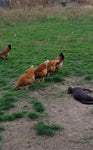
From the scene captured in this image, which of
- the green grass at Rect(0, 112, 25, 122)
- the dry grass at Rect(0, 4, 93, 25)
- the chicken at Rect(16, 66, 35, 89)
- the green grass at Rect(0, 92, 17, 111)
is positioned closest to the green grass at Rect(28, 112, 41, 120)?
the green grass at Rect(0, 112, 25, 122)

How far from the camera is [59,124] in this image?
4887 millimetres

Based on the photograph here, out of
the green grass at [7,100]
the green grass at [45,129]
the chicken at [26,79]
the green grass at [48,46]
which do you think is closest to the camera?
the green grass at [45,129]

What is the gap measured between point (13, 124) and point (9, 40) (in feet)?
29.9

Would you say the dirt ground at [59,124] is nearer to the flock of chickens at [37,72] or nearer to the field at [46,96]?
the field at [46,96]

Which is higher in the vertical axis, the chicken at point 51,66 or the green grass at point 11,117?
the chicken at point 51,66

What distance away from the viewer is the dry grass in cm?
1861

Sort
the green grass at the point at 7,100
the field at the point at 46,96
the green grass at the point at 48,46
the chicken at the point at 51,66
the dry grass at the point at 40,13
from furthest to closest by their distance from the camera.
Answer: the dry grass at the point at 40,13
the green grass at the point at 48,46
the chicken at the point at 51,66
the green grass at the point at 7,100
the field at the point at 46,96

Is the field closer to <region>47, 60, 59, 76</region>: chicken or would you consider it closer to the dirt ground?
the dirt ground

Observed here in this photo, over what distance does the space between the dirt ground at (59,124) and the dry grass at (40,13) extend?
1284 cm

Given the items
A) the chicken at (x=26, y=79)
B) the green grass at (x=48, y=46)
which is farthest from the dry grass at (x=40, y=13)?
the chicken at (x=26, y=79)

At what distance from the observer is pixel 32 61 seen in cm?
947

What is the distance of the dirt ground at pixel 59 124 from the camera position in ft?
13.9

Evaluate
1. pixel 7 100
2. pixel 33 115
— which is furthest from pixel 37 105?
pixel 7 100

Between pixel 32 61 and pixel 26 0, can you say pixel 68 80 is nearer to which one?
pixel 32 61
